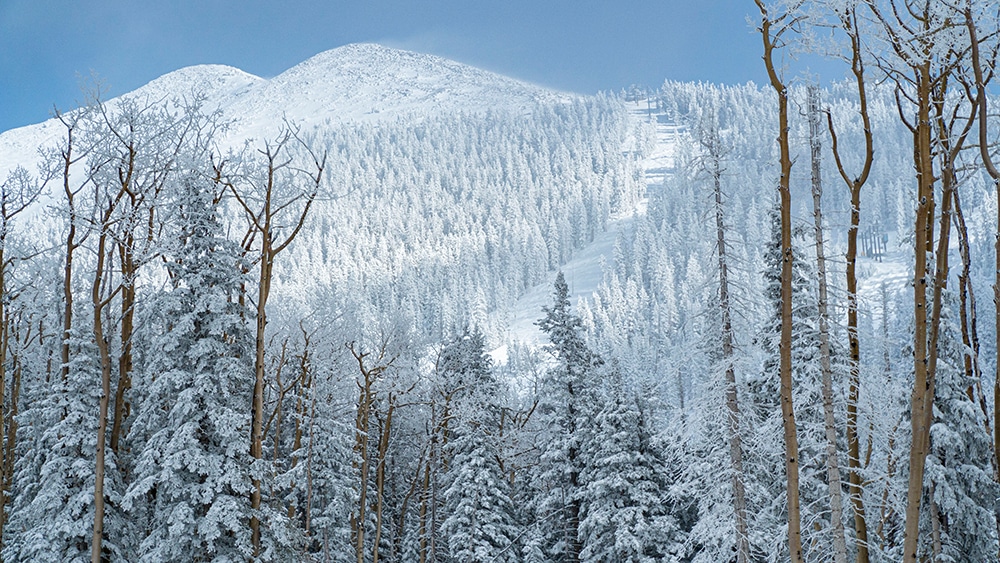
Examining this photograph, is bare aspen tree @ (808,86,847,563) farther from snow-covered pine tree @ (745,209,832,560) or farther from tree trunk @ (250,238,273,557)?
tree trunk @ (250,238,273,557)

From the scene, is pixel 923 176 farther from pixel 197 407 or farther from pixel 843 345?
pixel 197 407

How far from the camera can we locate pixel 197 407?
13602mm

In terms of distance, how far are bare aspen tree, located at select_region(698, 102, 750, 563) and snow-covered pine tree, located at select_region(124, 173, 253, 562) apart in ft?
29.7

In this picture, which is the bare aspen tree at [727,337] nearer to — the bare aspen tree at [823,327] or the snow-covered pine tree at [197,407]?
the bare aspen tree at [823,327]

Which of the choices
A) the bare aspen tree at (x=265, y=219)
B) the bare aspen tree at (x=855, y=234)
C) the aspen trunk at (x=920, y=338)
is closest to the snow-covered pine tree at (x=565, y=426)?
the bare aspen tree at (x=265, y=219)

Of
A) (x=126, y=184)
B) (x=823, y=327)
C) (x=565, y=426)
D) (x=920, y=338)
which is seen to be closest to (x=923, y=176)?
(x=920, y=338)

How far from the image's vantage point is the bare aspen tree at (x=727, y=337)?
12.2 meters

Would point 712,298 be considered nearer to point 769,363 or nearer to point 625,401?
point 769,363

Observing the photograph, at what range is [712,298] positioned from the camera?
13273 mm

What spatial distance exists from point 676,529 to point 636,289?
4325 inches

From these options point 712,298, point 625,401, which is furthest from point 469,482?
point 712,298

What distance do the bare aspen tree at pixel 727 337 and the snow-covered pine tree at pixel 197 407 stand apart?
9.05 meters

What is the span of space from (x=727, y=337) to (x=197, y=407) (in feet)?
33.6

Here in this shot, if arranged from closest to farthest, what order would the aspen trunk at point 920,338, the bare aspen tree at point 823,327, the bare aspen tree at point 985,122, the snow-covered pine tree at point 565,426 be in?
the bare aspen tree at point 985,122, the aspen trunk at point 920,338, the bare aspen tree at point 823,327, the snow-covered pine tree at point 565,426
